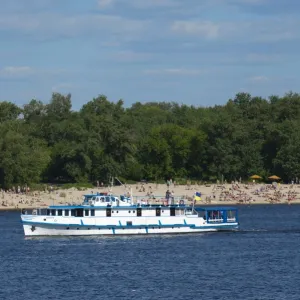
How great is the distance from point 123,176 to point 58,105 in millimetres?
24750

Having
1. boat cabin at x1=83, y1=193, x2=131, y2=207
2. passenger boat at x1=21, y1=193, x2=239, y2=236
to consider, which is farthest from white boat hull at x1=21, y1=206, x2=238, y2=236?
boat cabin at x1=83, y1=193, x2=131, y2=207

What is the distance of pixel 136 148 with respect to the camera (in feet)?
563

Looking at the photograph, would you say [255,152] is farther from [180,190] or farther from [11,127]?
[11,127]

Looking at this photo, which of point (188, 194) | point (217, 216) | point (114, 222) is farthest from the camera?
point (188, 194)

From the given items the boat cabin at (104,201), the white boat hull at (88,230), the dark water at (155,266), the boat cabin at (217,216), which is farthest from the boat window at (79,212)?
the boat cabin at (217,216)

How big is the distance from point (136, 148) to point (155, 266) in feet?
289

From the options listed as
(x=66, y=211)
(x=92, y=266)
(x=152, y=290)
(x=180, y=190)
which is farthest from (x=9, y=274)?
(x=180, y=190)

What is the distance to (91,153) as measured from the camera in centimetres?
16412

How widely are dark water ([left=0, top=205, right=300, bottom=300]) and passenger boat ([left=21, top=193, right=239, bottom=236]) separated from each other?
1.34 meters

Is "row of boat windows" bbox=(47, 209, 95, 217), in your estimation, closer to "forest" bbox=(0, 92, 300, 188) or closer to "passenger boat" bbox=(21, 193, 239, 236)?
"passenger boat" bbox=(21, 193, 239, 236)

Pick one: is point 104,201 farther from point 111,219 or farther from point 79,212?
point 79,212

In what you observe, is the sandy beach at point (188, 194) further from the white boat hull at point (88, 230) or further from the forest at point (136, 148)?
the white boat hull at point (88, 230)

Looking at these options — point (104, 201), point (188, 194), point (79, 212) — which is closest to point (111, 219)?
point (104, 201)

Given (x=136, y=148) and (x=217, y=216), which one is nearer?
(x=217, y=216)
